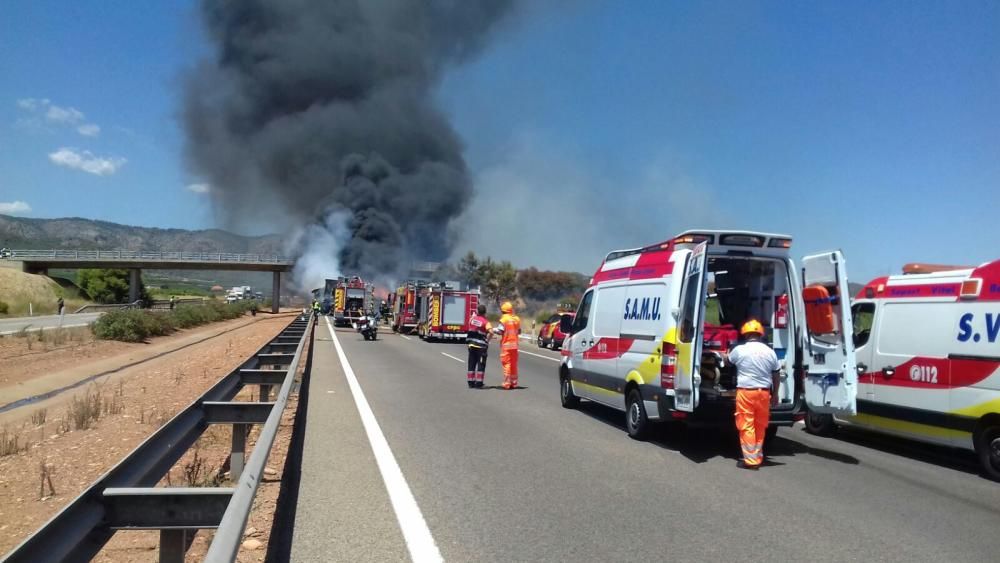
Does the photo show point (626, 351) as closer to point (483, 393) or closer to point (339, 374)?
point (483, 393)

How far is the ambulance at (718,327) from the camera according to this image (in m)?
7.99

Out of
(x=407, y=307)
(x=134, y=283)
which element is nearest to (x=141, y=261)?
(x=134, y=283)

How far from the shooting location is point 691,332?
7.87m

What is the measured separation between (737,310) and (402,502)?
18.3 feet

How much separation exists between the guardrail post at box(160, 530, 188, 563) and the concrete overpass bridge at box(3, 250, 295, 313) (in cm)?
7127

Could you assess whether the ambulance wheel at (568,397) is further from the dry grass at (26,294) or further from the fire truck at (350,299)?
the dry grass at (26,294)

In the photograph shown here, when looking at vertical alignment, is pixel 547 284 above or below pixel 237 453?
above

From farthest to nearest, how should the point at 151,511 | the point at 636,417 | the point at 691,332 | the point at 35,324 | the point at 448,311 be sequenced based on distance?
1. the point at 35,324
2. the point at 448,311
3. the point at 636,417
4. the point at 691,332
5. the point at 151,511

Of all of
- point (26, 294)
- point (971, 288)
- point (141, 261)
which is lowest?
point (971, 288)

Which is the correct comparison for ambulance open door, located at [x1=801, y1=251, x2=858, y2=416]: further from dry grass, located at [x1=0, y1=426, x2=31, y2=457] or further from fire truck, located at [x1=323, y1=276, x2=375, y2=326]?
fire truck, located at [x1=323, y1=276, x2=375, y2=326]

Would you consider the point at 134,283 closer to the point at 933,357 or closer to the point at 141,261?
the point at 141,261

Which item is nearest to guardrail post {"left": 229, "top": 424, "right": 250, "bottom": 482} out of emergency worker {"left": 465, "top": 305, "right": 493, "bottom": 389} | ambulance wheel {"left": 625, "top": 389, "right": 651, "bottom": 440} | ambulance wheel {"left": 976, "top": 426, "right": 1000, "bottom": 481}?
ambulance wheel {"left": 625, "top": 389, "right": 651, "bottom": 440}

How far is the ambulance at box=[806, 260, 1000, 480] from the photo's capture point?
7.65 metres

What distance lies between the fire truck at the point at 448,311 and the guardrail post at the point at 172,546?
86.9 feet
